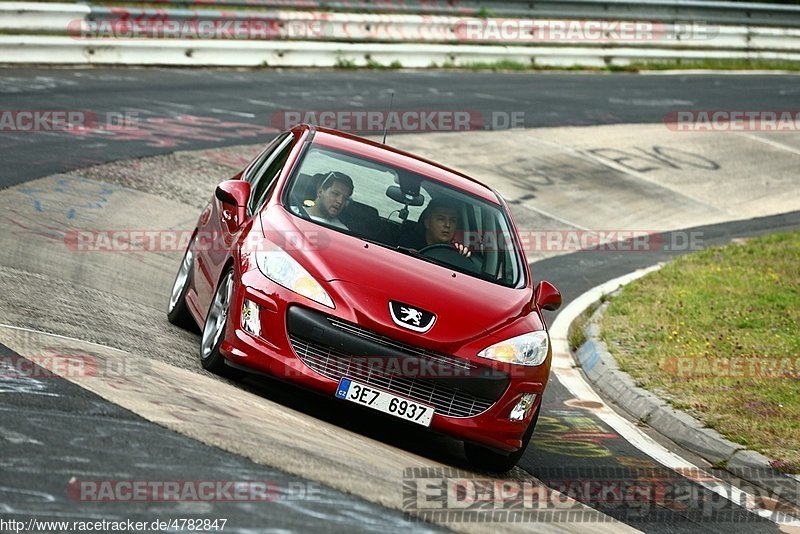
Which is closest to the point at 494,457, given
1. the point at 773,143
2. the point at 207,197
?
the point at 207,197

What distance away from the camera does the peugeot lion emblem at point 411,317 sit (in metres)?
6.98

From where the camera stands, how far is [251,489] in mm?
5410

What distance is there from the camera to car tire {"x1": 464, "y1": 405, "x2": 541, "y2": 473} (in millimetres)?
7414

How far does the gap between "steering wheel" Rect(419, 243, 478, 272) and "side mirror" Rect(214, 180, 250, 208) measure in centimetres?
120

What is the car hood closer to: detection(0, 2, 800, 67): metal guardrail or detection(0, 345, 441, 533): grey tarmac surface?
detection(0, 345, 441, 533): grey tarmac surface

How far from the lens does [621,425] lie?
9.36m

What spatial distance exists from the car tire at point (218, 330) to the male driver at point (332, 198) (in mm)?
695

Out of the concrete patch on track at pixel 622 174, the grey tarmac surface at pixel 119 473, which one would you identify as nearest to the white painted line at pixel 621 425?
the concrete patch on track at pixel 622 174

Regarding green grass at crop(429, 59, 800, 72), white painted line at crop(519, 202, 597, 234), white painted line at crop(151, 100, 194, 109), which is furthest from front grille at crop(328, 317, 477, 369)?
green grass at crop(429, 59, 800, 72)

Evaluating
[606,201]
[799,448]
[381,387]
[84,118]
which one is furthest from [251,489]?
[606,201]

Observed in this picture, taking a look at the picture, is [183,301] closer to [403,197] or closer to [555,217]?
[403,197]

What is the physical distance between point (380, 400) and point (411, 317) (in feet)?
1.60

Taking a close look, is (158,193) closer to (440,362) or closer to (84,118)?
(84,118)

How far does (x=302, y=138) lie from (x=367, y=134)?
34.3 ft
